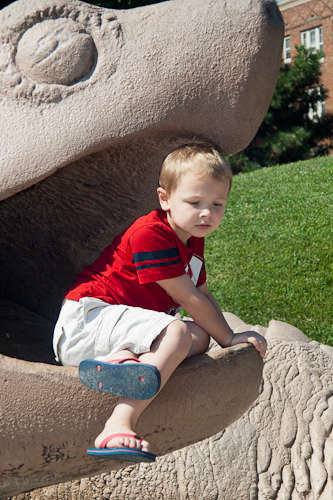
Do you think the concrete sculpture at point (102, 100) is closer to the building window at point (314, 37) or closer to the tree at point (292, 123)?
the tree at point (292, 123)

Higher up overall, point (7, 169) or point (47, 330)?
point (7, 169)

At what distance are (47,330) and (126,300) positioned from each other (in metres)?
0.77

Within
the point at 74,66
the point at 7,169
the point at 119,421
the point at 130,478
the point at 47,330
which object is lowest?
the point at 130,478

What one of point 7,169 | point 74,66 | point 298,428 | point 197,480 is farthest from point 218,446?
point 74,66

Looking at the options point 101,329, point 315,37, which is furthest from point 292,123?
point 101,329

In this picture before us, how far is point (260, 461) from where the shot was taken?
245 cm

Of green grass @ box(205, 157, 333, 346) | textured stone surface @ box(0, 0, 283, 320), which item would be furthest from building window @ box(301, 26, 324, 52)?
textured stone surface @ box(0, 0, 283, 320)

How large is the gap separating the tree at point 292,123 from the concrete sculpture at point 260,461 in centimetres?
1181

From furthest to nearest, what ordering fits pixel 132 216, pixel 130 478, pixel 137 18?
pixel 130 478 < pixel 132 216 < pixel 137 18

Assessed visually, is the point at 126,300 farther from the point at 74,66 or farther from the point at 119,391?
the point at 74,66

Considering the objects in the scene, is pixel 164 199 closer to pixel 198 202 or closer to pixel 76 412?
pixel 198 202

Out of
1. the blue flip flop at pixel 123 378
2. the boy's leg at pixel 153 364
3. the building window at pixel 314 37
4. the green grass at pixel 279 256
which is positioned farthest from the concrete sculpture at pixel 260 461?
the building window at pixel 314 37

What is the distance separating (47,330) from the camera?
2.41 metres

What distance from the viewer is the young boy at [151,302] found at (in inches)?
56.8
